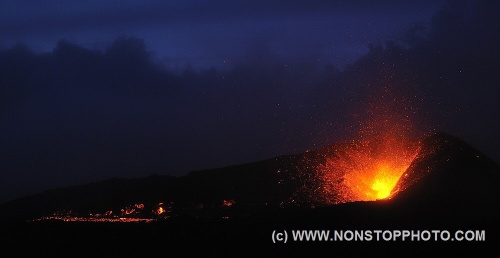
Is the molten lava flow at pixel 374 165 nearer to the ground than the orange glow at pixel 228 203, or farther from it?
farther from it

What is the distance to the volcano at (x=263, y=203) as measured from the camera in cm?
1239

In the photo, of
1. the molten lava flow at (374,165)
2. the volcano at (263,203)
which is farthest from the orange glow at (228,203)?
the molten lava flow at (374,165)

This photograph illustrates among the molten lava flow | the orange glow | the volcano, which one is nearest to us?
the volcano

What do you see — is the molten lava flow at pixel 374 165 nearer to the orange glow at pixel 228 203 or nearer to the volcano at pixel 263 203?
the volcano at pixel 263 203

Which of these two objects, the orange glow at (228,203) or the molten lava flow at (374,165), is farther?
the orange glow at (228,203)

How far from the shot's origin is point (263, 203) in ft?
68.8

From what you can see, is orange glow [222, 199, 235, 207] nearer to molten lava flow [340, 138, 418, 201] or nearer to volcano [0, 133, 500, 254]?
volcano [0, 133, 500, 254]

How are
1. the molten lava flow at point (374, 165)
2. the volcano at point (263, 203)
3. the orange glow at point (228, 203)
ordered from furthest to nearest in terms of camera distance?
1. the orange glow at point (228, 203)
2. the molten lava flow at point (374, 165)
3. the volcano at point (263, 203)

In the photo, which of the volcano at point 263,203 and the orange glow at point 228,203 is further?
the orange glow at point 228,203

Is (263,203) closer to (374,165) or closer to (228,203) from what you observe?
(228,203)

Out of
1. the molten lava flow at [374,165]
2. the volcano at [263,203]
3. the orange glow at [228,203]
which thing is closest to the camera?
the volcano at [263,203]

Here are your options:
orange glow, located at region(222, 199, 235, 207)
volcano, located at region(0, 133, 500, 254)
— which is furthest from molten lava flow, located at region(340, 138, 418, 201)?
orange glow, located at region(222, 199, 235, 207)

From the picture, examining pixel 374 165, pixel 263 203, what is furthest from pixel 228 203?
pixel 374 165

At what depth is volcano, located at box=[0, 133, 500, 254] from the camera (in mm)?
12391
